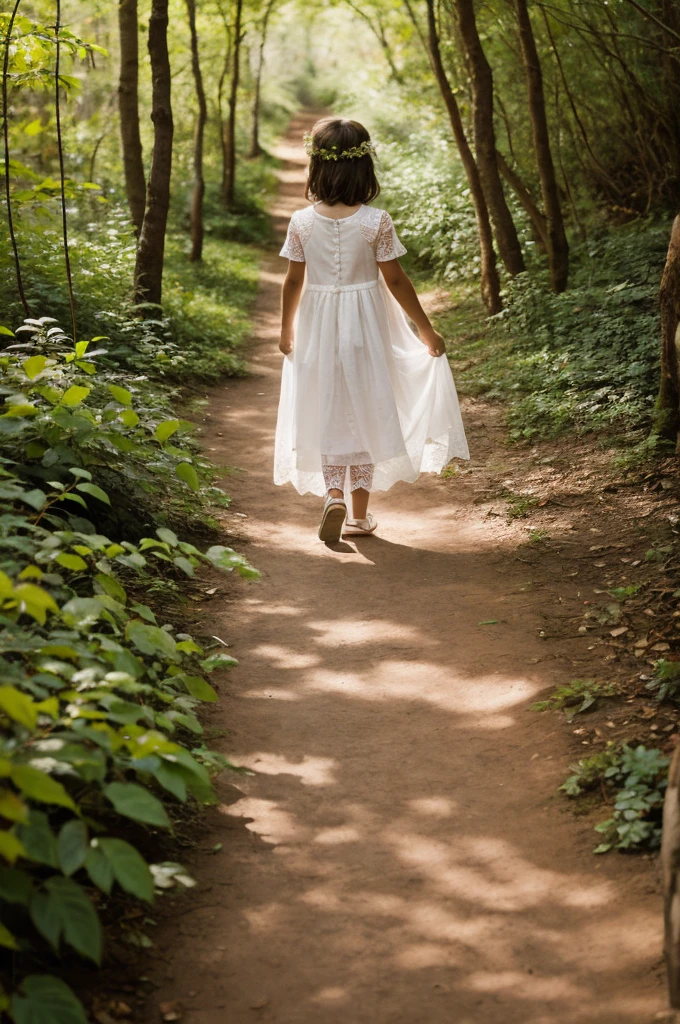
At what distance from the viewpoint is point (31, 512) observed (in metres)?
4.28

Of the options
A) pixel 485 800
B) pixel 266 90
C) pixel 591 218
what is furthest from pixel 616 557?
pixel 266 90

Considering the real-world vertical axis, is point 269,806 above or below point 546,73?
below

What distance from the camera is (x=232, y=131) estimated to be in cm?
1936

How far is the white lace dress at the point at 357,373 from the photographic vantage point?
216 inches

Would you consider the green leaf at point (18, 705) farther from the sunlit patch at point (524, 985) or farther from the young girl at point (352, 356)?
the young girl at point (352, 356)

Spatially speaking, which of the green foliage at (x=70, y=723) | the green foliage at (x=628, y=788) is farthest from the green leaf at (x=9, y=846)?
the green foliage at (x=628, y=788)

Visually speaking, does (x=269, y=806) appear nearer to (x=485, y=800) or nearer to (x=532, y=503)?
(x=485, y=800)

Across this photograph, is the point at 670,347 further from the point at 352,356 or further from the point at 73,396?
the point at 73,396

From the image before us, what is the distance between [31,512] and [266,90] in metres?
38.3

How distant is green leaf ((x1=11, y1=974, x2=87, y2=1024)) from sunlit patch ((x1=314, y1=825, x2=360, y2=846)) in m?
1.19

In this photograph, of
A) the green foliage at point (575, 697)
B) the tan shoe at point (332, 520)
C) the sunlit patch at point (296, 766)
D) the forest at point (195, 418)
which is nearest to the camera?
the forest at point (195, 418)

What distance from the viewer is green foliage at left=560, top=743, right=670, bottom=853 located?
2.96 metres

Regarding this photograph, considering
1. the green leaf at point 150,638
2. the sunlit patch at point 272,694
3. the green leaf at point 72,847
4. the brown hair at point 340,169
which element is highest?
the brown hair at point 340,169

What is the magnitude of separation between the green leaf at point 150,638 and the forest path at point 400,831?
0.70 meters
